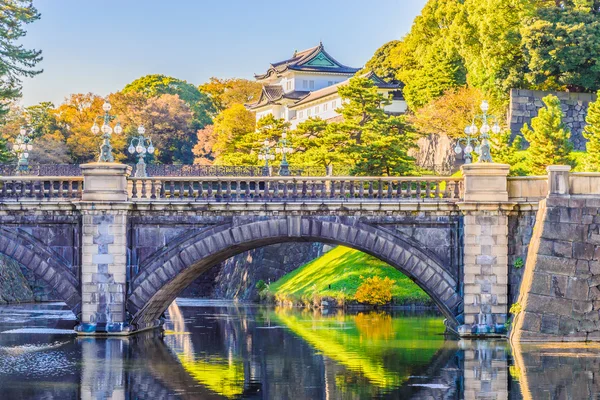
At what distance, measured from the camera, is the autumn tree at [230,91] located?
428 feet

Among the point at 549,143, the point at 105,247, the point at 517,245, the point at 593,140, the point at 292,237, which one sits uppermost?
the point at 549,143

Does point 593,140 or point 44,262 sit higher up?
point 593,140

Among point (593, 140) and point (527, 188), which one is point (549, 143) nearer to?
point (593, 140)

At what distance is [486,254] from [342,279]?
23287 millimetres

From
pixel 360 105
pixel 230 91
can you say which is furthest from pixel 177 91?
pixel 360 105

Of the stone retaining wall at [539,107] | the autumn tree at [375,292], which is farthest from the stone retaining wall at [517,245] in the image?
the stone retaining wall at [539,107]

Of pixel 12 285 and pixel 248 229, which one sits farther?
pixel 12 285

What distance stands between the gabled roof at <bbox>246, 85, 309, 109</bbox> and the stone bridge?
→ 71.0 m

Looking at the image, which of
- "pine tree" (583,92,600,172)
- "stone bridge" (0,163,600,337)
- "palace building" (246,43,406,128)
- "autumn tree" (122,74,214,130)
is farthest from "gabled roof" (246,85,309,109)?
"stone bridge" (0,163,600,337)

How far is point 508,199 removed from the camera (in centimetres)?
3819

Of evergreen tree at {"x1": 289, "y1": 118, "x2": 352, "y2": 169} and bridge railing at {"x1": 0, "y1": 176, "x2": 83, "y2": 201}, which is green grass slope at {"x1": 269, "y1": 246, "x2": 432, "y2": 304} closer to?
evergreen tree at {"x1": 289, "y1": 118, "x2": 352, "y2": 169}

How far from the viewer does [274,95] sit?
112938mm

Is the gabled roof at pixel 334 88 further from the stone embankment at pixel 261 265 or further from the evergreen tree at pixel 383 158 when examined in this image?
the evergreen tree at pixel 383 158

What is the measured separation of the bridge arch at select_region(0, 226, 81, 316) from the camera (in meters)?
39.4
